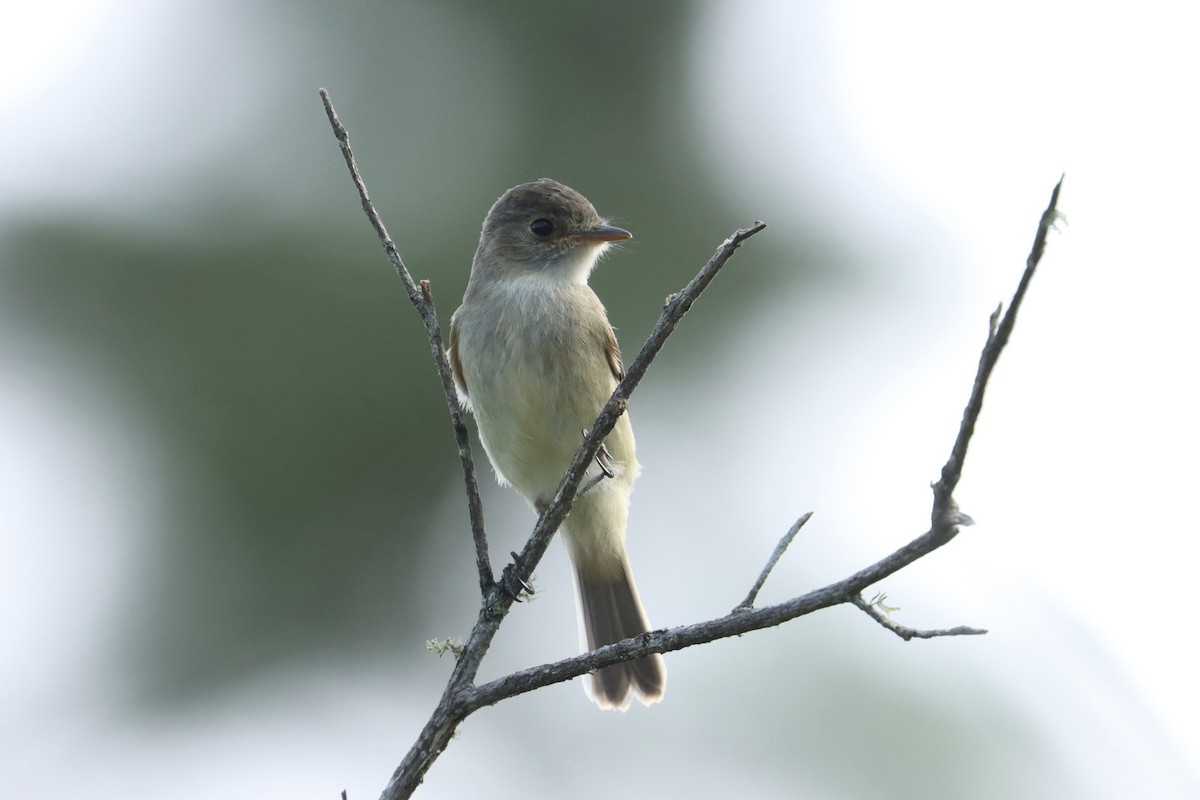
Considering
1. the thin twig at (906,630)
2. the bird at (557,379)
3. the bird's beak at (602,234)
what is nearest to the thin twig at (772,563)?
the thin twig at (906,630)

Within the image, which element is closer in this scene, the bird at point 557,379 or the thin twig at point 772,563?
the thin twig at point 772,563

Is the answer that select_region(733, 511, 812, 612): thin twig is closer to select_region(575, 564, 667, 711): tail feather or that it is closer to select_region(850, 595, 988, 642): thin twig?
select_region(850, 595, 988, 642): thin twig

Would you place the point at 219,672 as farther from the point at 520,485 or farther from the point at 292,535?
the point at 520,485

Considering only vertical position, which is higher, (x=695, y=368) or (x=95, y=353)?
(x=95, y=353)

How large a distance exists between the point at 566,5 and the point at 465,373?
20.0ft

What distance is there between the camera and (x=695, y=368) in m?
9.39

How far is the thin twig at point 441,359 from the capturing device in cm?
273

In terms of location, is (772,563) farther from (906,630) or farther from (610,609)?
(610,609)

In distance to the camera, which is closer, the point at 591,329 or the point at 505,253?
the point at 591,329

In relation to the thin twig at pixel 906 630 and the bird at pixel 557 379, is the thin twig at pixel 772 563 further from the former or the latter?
the bird at pixel 557 379

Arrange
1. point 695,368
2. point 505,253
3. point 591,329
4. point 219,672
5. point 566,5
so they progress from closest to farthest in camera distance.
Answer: point 591,329 < point 505,253 < point 219,672 < point 695,368 < point 566,5

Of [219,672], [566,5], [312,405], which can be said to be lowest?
[219,672]

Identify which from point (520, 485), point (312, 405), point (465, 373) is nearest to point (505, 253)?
point (465, 373)

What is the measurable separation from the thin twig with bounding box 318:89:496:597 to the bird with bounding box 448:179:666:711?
1.52 meters
